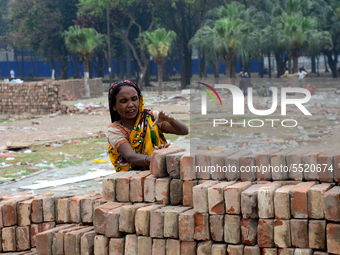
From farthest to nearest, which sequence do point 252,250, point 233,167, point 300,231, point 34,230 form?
1. point 34,230
2. point 233,167
3. point 252,250
4. point 300,231

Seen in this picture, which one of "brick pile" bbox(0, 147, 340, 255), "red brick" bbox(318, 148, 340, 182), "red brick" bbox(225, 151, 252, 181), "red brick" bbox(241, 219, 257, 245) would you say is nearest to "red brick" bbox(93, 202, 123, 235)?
"brick pile" bbox(0, 147, 340, 255)

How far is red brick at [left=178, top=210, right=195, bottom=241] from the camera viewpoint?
307 centimetres

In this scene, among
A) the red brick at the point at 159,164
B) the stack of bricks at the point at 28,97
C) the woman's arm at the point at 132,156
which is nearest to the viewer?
the red brick at the point at 159,164

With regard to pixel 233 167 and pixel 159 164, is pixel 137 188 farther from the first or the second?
pixel 233 167

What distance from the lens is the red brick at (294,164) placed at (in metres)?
3.07

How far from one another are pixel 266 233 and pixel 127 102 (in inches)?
61.0

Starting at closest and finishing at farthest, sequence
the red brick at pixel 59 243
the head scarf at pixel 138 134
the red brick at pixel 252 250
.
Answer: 1. the red brick at pixel 252 250
2. the red brick at pixel 59 243
3. the head scarf at pixel 138 134

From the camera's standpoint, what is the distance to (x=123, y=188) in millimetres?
3459

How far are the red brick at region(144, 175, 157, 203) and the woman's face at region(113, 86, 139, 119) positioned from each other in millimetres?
603

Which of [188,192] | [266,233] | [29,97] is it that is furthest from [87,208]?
[29,97]

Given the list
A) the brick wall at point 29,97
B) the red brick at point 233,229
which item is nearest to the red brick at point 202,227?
the red brick at point 233,229

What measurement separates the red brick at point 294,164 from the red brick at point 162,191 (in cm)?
87

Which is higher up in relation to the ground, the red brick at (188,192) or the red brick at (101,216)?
the red brick at (188,192)

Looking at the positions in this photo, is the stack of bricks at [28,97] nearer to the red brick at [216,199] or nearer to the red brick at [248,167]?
the red brick at [248,167]
